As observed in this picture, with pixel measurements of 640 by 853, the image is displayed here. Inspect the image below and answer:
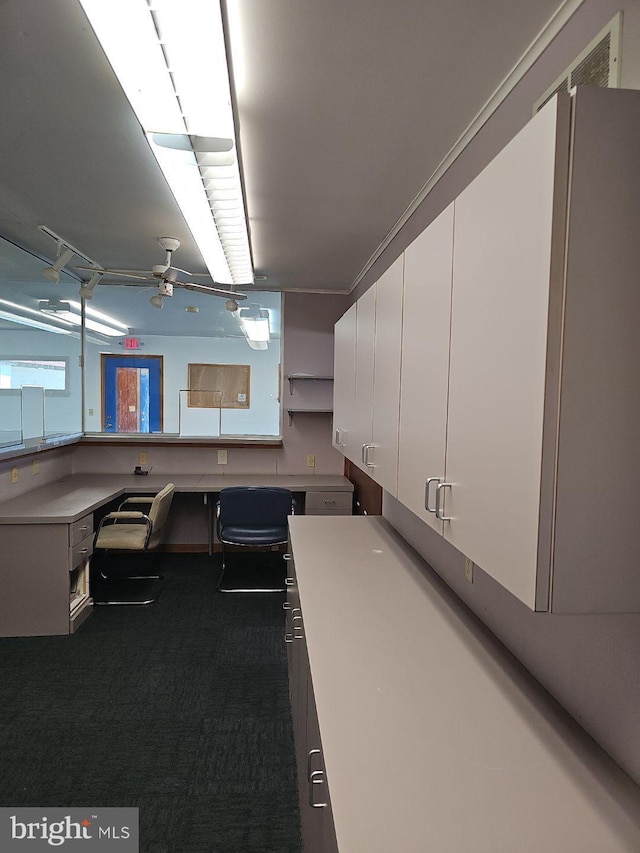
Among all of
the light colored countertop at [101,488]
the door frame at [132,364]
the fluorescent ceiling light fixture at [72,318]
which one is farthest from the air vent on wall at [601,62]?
the door frame at [132,364]

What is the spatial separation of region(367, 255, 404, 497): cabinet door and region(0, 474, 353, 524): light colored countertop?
2179mm

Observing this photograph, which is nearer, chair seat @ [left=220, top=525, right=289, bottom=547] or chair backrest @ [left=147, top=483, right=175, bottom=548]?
chair backrest @ [left=147, top=483, right=175, bottom=548]

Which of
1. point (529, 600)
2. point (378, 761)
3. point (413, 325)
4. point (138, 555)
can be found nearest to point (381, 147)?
point (413, 325)

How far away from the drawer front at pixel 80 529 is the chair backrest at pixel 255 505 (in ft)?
2.98

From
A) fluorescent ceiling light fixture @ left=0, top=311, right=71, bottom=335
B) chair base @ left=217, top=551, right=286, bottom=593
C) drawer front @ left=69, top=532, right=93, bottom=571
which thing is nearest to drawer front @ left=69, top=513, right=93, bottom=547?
drawer front @ left=69, top=532, right=93, bottom=571

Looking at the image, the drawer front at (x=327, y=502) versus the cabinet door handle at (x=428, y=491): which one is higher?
the cabinet door handle at (x=428, y=491)

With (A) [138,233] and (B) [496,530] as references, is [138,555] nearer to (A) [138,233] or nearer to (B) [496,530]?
(A) [138,233]

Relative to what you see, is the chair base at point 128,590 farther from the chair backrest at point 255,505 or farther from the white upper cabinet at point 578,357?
the white upper cabinet at point 578,357

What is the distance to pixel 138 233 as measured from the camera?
340 centimetres

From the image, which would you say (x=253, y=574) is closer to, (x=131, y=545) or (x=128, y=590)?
(x=128, y=590)

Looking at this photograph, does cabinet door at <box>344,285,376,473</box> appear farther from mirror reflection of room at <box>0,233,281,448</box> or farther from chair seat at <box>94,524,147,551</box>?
mirror reflection of room at <box>0,233,281,448</box>

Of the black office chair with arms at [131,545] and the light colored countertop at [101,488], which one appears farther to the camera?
the black office chair with arms at [131,545]

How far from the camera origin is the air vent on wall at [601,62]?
1122 millimetres

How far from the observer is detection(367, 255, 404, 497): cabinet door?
174cm
